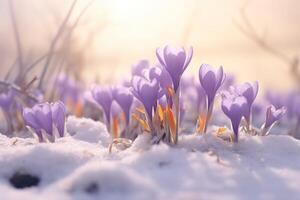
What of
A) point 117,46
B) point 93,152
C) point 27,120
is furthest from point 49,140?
point 117,46

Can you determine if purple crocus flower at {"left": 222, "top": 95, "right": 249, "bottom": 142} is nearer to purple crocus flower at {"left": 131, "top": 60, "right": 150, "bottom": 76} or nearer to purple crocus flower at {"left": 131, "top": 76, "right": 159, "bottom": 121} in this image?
purple crocus flower at {"left": 131, "top": 76, "right": 159, "bottom": 121}

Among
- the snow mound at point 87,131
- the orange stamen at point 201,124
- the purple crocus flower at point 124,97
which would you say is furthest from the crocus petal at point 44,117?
the orange stamen at point 201,124

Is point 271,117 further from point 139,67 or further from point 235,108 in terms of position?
point 139,67

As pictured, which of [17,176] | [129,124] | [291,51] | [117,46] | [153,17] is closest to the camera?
[17,176]

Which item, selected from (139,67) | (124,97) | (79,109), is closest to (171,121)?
(124,97)

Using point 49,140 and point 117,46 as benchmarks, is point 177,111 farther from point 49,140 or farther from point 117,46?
point 117,46

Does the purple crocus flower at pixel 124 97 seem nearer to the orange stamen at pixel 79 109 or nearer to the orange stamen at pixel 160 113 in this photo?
the orange stamen at pixel 160 113

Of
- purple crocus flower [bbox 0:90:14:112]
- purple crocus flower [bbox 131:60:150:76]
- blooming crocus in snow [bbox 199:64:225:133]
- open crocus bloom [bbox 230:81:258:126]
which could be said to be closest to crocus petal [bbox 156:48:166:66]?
blooming crocus in snow [bbox 199:64:225:133]
